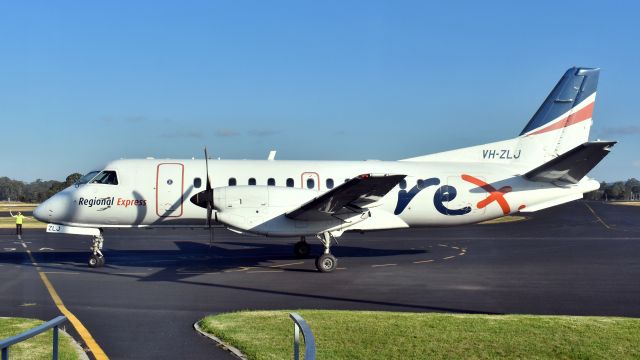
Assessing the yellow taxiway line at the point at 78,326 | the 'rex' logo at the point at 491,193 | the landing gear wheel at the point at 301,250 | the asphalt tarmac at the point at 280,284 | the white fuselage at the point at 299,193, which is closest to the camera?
the yellow taxiway line at the point at 78,326

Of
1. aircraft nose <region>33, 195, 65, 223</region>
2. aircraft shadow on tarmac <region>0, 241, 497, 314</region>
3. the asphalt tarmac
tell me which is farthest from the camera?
aircraft nose <region>33, 195, 65, 223</region>

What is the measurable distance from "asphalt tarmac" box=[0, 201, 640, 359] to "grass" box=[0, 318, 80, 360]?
18.7 inches

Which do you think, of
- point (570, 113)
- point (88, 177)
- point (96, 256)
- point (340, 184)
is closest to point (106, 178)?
point (88, 177)

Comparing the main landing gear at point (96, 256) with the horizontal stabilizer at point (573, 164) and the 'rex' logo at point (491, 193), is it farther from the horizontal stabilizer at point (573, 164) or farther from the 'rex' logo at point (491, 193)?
the horizontal stabilizer at point (573, 164)

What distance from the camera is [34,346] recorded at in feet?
29.9

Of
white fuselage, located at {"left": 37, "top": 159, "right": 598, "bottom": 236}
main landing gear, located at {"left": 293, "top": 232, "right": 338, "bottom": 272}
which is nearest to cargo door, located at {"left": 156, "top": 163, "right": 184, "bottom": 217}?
white fuselage, located at {"left": 37, "top": 159, "right": 598, "bottom": 236}

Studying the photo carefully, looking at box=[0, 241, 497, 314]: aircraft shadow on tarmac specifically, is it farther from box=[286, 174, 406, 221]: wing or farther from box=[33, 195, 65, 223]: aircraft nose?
box=[286, 174, 406, 221]: wing

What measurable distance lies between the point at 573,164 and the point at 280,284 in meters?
10.8

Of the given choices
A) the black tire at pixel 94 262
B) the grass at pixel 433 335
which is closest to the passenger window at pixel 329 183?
the black tire at pixel 94 262

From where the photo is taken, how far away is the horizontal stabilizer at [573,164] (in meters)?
18.2

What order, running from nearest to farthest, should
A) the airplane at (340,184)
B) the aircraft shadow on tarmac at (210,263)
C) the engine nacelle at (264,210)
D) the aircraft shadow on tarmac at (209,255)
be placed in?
the aircraft shadow on tarmac at (210,263)
the engine nacelle at (264,210)
the airplane at (340,184)
the aircraft shadow on tarmac at (209,255)

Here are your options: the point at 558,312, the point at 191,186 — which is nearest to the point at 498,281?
the point at 558,312

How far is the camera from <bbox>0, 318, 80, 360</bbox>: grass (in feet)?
28.0

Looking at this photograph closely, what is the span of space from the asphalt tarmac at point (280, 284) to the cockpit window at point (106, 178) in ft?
9.64
